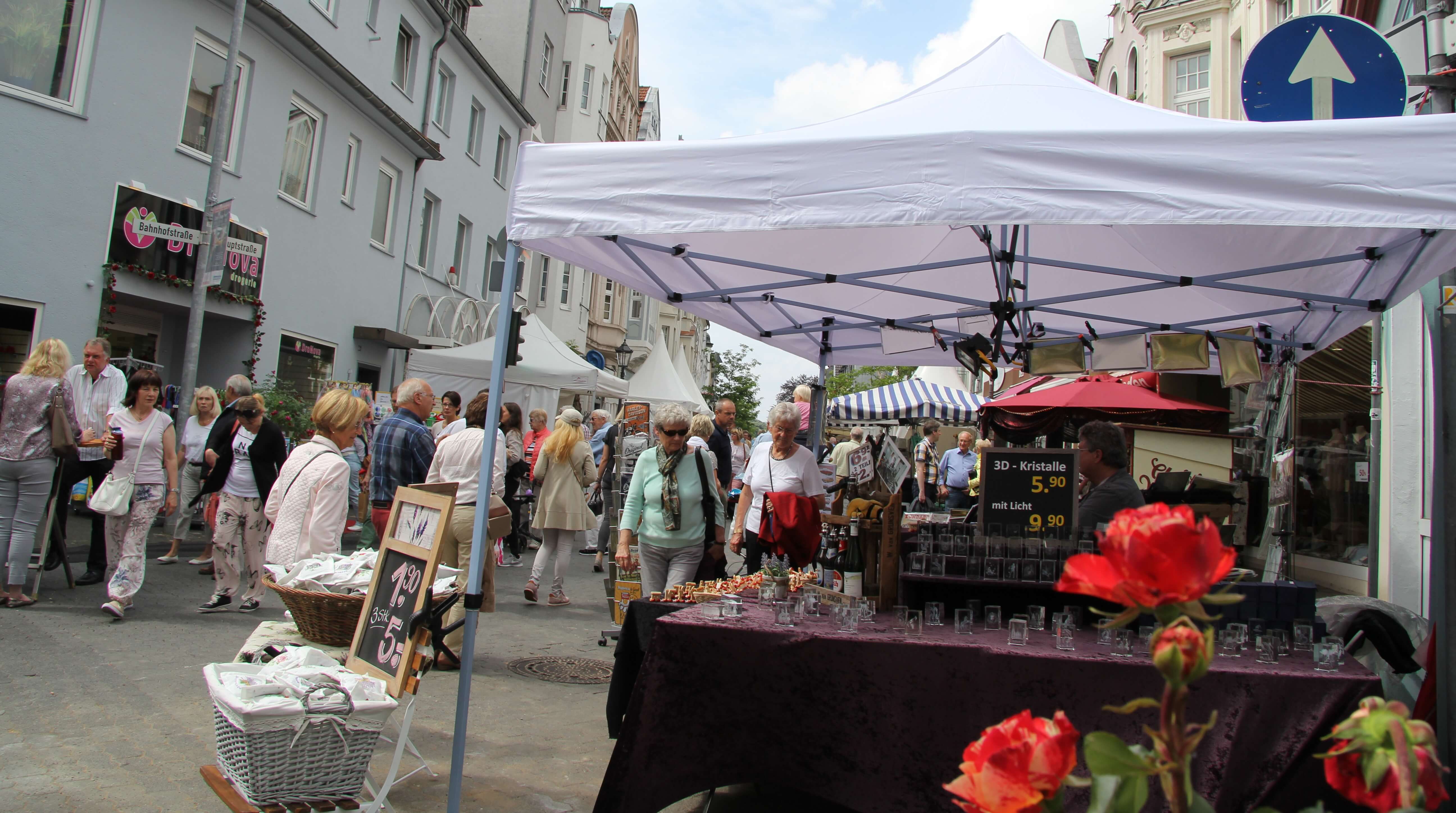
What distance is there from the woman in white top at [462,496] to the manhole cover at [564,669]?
1.39ft

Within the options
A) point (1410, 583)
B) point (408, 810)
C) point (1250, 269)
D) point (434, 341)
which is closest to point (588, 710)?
point (408, 810)

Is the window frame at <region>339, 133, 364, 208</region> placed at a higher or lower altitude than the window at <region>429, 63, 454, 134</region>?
lower

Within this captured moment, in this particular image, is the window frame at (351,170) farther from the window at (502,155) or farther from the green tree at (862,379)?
the green tree at (862,379)

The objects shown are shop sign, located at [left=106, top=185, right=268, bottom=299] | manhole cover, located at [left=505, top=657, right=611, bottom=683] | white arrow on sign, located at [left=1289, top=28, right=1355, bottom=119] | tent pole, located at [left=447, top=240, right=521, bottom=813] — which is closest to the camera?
tent pole, located at [left=447, top=240, right=521, bottom=813]

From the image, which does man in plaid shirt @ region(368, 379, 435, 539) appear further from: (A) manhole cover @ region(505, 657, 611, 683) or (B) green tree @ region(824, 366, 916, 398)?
(B) green tree @ region(824, 366, 916, 398)

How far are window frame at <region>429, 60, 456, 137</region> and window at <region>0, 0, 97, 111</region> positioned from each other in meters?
9.56

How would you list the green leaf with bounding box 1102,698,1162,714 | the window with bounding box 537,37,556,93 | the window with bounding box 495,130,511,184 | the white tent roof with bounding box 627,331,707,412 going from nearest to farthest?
the green leaf with bounding box 1102,698,1162,714
the white tent roof with bounding box 627,331,707,412
the window with bounding box 495,130,511,184
the window with bounding box 537,37,556,93

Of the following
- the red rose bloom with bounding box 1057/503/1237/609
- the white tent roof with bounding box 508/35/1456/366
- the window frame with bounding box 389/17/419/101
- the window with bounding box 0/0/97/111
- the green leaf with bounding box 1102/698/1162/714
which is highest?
the window frame with bounding box 389/17/419/101

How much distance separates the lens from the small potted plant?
3.94 metres

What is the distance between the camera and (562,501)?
27.7ft

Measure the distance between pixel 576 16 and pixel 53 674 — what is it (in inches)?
1209

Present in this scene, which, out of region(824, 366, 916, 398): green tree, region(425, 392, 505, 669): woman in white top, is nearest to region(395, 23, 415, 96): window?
region(425, 392, 505, 669): woman in white top

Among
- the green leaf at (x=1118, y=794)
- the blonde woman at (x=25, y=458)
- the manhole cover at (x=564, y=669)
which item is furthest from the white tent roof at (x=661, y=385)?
the green leaf at (x=1118, y=794)

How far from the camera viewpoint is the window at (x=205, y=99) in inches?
468
